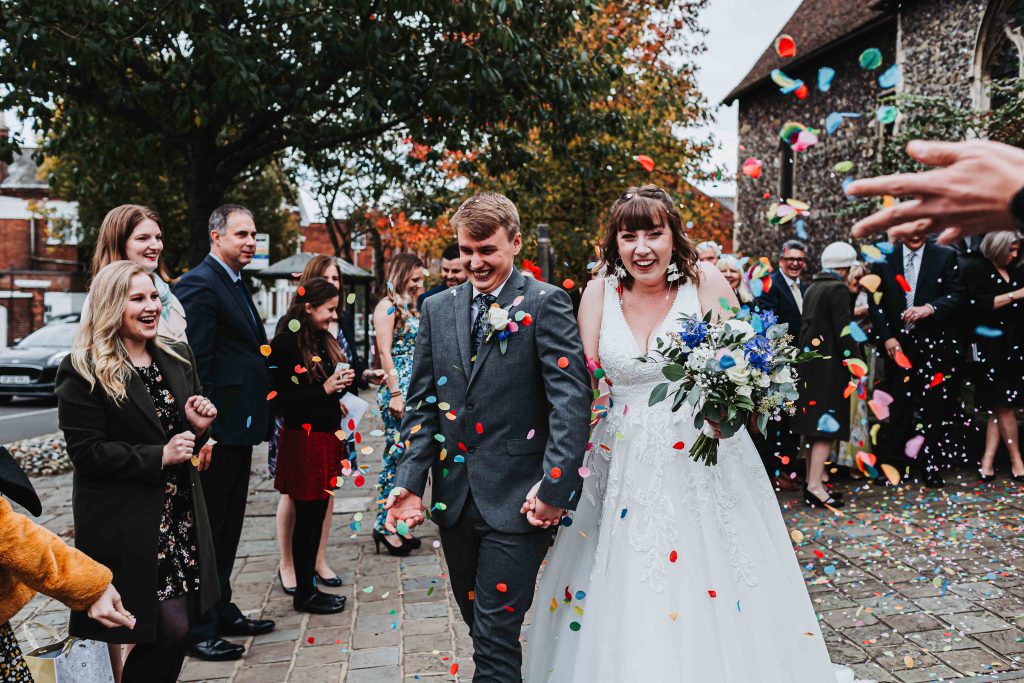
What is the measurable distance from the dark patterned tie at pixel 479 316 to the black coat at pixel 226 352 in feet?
6.24

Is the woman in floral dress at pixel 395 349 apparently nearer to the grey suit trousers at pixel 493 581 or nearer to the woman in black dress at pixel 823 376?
the grey suit trousers at pixel 493 581

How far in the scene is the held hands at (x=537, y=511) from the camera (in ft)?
9.83

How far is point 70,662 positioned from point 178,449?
0.86 meters

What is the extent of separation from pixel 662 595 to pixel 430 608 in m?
2.16

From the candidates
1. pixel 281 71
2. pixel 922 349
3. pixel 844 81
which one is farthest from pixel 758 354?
pixel 844 81

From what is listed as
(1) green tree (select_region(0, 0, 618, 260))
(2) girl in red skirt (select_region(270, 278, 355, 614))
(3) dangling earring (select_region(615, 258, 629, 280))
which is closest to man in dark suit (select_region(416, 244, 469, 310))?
(2) girl in red skirt (select_region(270, 278, 355, 614))

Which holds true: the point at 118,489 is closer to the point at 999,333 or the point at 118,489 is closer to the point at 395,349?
the point at 395,349

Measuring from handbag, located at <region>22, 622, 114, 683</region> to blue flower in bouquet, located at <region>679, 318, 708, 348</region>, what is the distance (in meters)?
2.56

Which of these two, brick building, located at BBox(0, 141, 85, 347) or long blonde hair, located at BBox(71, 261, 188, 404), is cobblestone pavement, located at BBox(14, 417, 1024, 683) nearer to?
long blonde hair, located at BBox(71, 261, 188, 404)

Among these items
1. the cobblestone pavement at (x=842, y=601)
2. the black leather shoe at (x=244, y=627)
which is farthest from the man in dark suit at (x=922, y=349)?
the black leather shoe at (x=244, y=627)

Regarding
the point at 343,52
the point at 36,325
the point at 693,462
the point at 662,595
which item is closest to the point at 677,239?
the point at 693,462

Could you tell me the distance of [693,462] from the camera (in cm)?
339

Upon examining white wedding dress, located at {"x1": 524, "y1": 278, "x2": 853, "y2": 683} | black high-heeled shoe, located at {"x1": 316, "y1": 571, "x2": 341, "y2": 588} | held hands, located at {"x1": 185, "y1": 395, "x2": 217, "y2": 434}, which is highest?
held hands, located at {"x1": 185, "y1": 395, "x2": 217, "y2": 434}

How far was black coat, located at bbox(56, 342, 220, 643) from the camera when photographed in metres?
3.09
